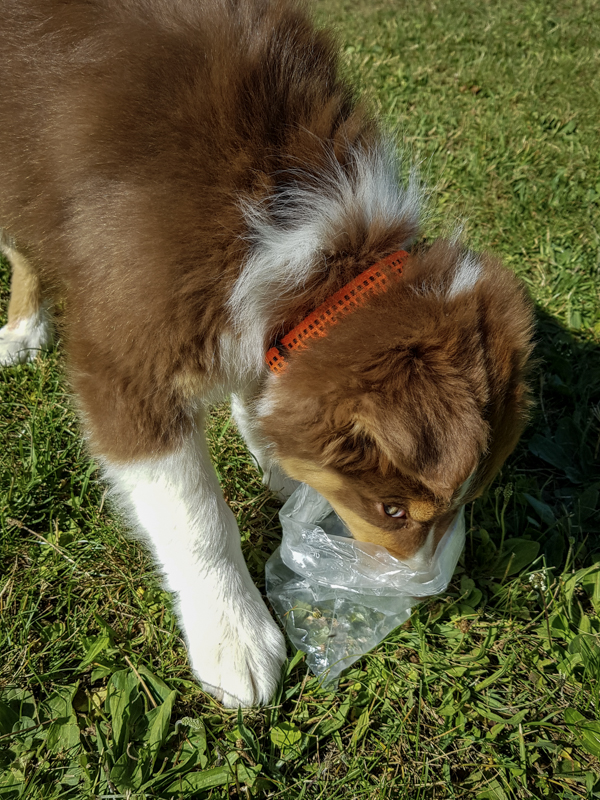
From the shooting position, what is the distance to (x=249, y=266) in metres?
1.81

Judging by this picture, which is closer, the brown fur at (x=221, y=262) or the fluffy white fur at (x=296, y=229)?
the brown fur at (x=221, y=262)

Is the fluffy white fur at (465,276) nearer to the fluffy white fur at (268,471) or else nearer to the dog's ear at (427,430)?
the dog's ear at (427,430)

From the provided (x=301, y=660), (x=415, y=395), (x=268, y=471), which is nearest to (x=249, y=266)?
(x=415, y=395)

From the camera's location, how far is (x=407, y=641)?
8.14 feet

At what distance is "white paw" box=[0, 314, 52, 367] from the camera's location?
333 cm

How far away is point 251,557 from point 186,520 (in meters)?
0.66

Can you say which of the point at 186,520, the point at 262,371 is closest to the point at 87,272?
the point at 262,371

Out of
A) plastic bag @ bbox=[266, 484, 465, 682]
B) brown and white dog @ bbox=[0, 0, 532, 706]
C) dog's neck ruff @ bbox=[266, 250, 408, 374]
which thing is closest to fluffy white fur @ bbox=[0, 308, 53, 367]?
brown and white dog @ bbox=[0, 0, 532, 706]

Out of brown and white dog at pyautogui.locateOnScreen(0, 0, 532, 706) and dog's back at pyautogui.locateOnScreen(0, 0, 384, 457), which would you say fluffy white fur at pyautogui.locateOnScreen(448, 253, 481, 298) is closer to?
brown and white dog at pyautogui.locateOnScreen(0, 0, 532, 706)

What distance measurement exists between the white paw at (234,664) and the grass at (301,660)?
3.0 inches

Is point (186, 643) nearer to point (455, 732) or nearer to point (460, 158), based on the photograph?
point (455, 732)

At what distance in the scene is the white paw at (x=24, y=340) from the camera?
3.33m

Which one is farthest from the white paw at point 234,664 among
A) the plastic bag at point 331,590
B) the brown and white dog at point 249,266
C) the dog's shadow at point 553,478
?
the dog's shadow at point 553,478

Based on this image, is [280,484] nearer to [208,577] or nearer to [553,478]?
[208,577]
